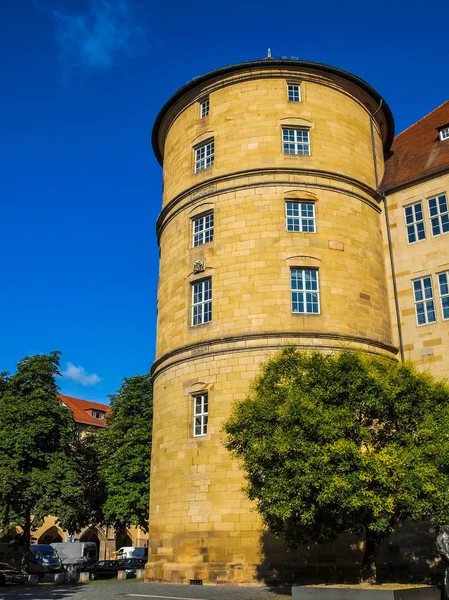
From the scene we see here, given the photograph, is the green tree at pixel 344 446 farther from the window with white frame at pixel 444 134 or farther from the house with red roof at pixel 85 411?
the house with red roof at pixel 85 411

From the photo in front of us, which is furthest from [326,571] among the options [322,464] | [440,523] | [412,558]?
[322,464]

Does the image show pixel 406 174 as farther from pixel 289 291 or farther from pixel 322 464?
pixel 322 464

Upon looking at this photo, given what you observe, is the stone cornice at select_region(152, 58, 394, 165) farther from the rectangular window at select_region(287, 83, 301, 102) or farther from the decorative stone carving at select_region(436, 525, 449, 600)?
the decorative stone carving at select_region(436, 525, 449, 600)

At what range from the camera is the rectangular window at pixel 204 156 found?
28516mm

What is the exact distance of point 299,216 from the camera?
26.2 m

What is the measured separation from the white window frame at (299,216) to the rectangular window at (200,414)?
25.2 ft

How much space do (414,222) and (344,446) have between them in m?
15.5

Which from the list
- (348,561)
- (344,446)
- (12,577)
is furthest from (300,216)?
(12,577)

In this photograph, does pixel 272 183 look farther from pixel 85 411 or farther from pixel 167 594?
pixel 85 411

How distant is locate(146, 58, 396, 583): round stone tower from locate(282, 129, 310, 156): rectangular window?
8 centimetres

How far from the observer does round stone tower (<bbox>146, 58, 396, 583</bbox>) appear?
911 inches

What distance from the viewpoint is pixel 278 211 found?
85.3 feet

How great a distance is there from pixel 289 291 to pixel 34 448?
18601mm

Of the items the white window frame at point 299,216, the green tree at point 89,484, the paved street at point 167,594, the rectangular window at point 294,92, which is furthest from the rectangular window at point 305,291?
the green tree at point 89,484
